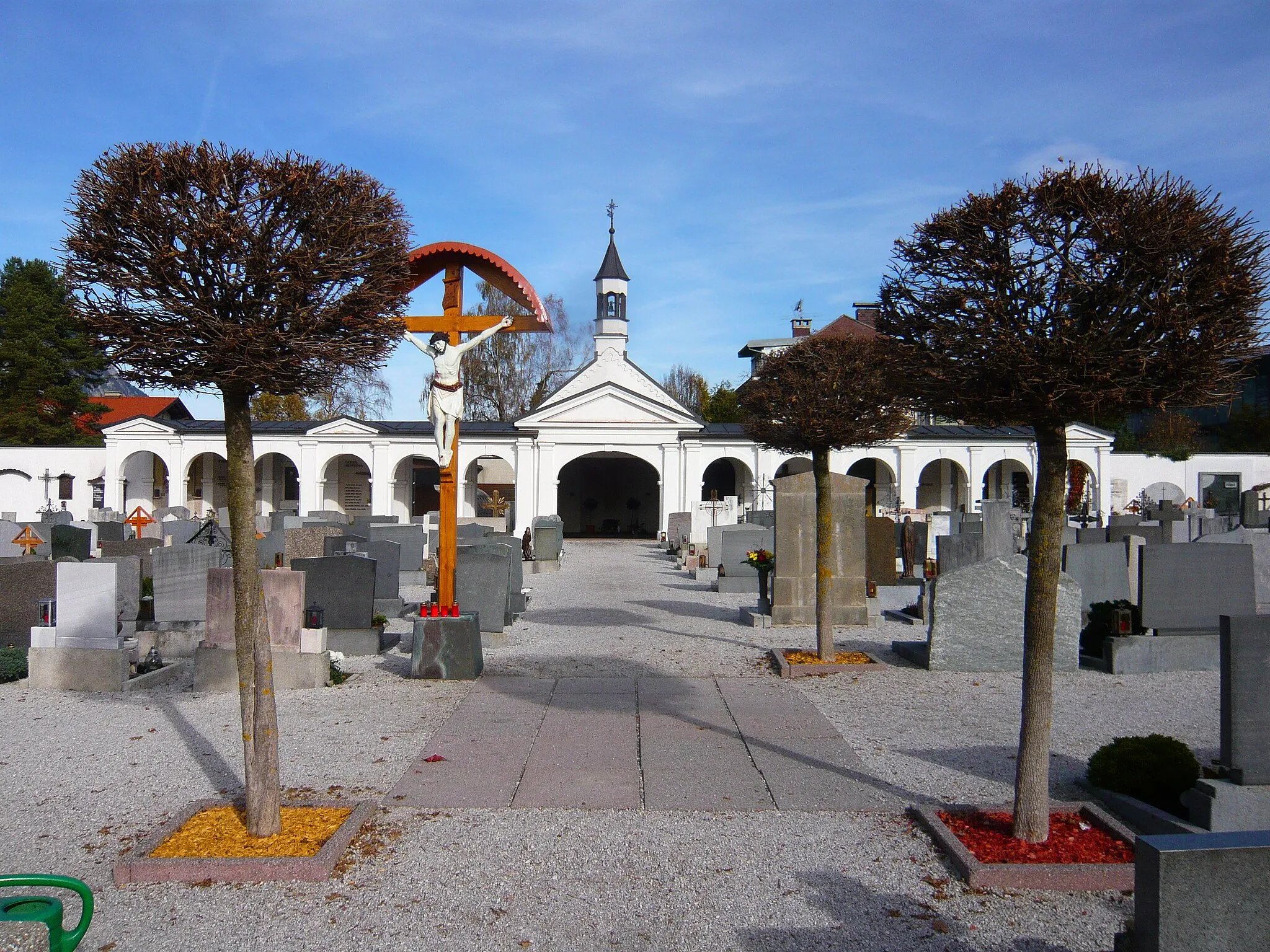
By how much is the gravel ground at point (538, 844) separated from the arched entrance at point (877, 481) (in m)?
29.0

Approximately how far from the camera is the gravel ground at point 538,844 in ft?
12.7

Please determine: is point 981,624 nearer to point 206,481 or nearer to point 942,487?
point 942,487

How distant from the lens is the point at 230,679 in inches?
332

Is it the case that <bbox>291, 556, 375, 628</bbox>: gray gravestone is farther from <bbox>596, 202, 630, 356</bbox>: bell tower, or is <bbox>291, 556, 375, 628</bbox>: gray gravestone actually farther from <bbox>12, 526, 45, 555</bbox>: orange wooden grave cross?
<bbox>596, 202, 630, 356</bbox>: bell tower

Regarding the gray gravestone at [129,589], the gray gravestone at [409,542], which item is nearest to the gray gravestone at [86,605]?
the gray gravestone at [129,589]

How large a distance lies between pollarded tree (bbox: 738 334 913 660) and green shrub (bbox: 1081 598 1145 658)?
110 inches

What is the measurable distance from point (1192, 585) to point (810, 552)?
4.46 meters

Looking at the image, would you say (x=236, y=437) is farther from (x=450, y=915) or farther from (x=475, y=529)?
(x=475, y=529)

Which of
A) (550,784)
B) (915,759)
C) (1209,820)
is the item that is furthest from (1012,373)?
(550,784)

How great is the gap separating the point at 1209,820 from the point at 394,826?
13.8 ft

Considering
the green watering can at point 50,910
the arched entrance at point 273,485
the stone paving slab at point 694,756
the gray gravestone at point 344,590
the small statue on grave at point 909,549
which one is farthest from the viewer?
the arched entrance at point 273,485

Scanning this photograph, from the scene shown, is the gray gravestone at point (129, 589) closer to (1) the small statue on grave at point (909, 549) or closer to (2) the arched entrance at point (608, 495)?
(1) the small statue on grave at point (909, 549)

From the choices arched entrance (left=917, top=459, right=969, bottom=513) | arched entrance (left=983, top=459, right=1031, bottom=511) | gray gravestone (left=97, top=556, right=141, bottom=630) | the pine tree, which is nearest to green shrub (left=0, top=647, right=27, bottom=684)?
gray gravestone (left=97, top=556, right=141, bottom=630)

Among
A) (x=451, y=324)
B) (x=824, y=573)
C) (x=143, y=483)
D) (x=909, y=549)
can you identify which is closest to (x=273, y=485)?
(x=143, y=483)
